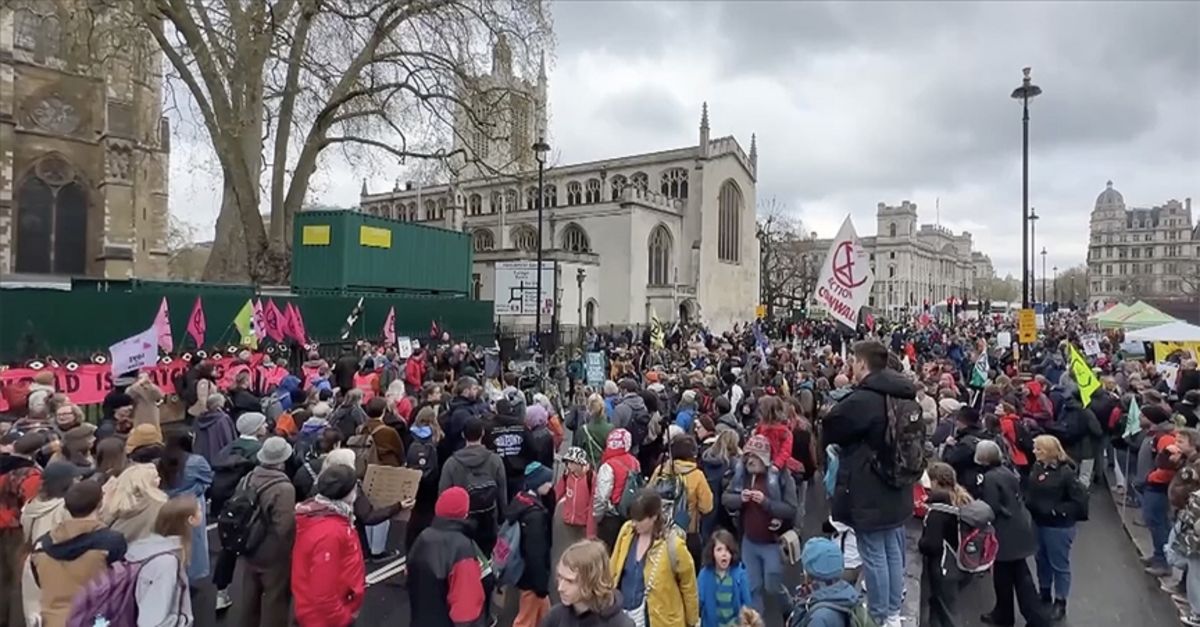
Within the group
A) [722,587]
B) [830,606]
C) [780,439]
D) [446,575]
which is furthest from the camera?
[780,439]

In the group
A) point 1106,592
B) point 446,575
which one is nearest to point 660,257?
point 1106,592

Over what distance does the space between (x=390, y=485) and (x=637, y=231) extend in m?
42.7

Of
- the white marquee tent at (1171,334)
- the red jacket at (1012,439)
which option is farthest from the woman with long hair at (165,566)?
the white marquee tent at (1171,334)

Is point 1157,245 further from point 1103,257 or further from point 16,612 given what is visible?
point 16,612

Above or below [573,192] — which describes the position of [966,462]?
below

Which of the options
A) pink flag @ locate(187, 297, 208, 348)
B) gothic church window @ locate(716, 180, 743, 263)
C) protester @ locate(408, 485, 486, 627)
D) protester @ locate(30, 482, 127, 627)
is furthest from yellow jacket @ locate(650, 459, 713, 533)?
gothic church window @ locate(716, 180, 743, 263)

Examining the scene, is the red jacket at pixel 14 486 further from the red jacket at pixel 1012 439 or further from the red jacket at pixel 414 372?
the red jacket at pixel 414 372

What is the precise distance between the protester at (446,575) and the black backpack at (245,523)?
110 centimetres

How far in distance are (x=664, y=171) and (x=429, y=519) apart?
49611 millimetres

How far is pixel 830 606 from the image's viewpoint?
330cm

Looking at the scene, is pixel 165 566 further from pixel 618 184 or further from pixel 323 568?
pixel 618 184

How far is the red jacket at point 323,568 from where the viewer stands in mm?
4207

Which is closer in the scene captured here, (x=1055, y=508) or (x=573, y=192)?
(x=1055, y=508)

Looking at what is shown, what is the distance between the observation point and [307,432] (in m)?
6.77
